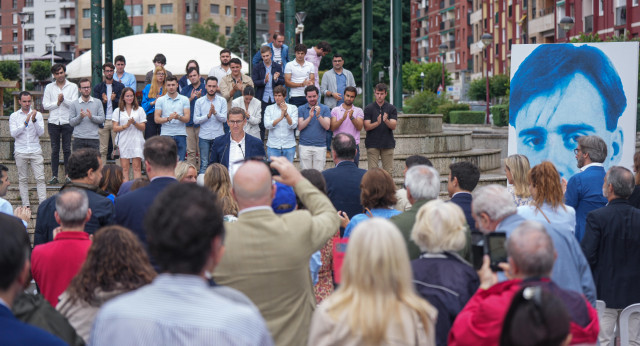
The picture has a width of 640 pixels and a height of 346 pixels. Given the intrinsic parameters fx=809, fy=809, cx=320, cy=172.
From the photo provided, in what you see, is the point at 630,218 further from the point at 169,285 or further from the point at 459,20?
Result: the point at 459,20

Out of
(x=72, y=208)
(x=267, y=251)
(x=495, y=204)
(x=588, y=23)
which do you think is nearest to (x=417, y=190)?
(x=495, y=204)

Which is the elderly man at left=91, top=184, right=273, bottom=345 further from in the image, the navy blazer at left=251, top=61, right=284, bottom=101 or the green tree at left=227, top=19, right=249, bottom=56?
the green tree at left=227, top=19, right=249, bottom=56

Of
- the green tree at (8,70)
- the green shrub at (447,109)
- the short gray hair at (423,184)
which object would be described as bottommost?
the short gray hair at (423,184)

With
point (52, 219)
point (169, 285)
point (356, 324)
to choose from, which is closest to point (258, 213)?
point (356, 324)

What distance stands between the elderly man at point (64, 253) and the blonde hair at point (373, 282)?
194 centimetres

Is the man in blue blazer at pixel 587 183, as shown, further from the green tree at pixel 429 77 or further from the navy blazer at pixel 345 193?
the green tree at pixel 429 77

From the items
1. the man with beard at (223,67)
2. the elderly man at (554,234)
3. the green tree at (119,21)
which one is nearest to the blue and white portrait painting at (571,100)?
the man with beard at (223,67)

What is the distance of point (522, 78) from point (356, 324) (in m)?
8.90

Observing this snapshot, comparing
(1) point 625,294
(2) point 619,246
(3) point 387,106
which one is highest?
(3) point 387,106

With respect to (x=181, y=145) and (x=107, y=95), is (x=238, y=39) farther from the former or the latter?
(x=181, y=145)

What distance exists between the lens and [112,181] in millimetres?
7270

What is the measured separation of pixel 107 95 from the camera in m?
13.3

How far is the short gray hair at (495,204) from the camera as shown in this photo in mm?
4617

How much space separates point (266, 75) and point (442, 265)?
9920 mm
